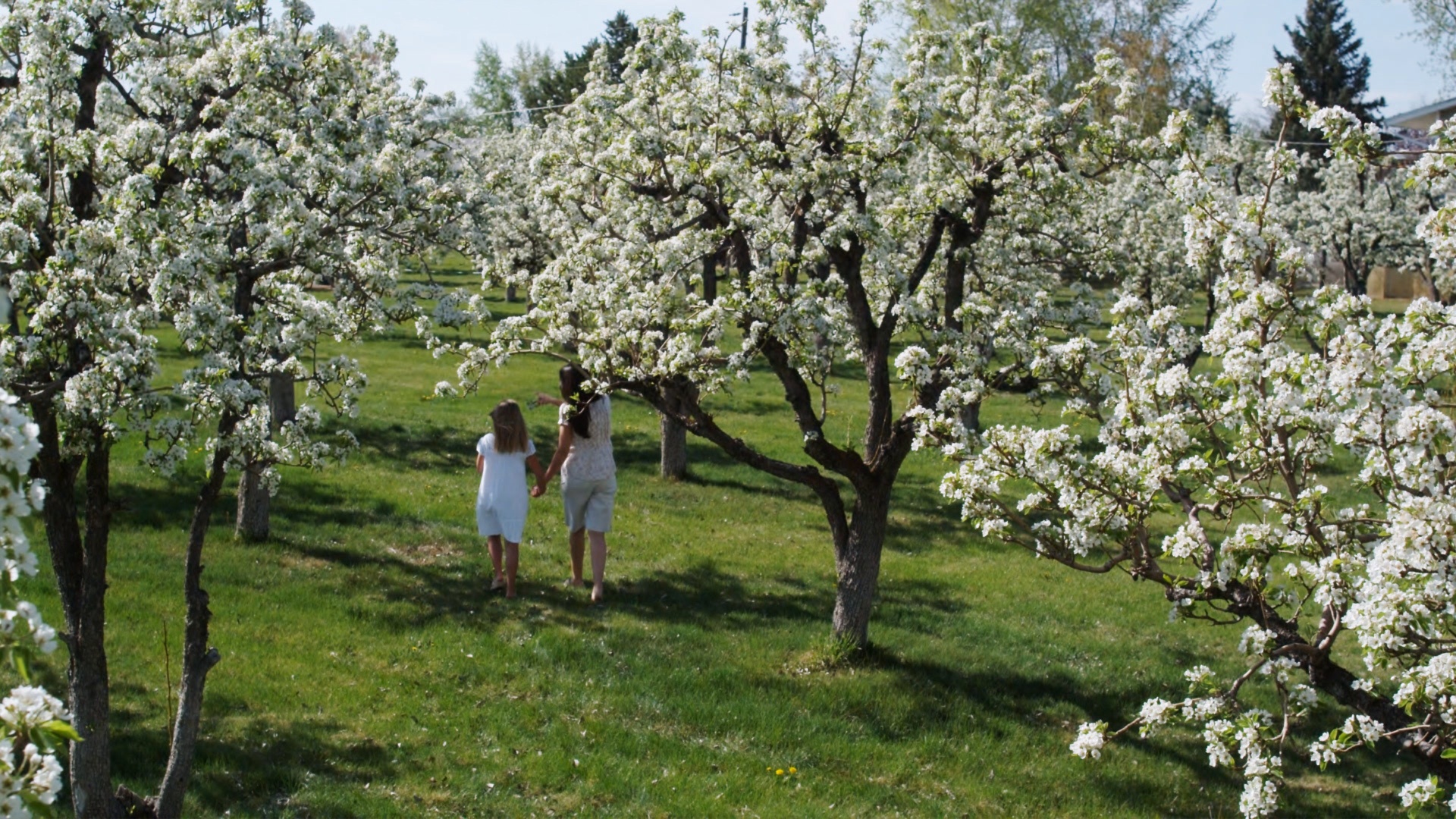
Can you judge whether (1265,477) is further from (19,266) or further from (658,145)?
(19,266)

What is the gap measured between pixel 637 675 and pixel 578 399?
2.08 meters

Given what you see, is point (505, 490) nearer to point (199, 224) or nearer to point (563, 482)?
point (563, 482)

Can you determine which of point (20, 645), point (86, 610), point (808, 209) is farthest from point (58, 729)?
point (808, 209)

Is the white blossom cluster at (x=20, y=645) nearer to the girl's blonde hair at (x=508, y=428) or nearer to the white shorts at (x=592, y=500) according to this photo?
the white shorts at (x=592, y=500)

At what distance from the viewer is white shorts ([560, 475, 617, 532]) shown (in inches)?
420

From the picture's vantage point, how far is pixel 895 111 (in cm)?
929

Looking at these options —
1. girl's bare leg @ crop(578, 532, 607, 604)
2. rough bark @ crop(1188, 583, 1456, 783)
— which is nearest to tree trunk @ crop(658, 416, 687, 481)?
girl's bare leg @ crop(578, 532, 607, 604)

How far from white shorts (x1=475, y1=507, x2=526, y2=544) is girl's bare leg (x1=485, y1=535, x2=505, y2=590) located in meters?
0.06

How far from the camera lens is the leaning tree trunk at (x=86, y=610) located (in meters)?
5.90

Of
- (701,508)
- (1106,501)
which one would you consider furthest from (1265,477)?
(701,508)

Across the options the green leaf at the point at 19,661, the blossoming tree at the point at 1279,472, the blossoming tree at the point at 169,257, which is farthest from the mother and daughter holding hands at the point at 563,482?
the green leaf at the point at 19,661

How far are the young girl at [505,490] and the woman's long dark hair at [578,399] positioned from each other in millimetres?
650

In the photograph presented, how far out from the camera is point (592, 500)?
35.2 ft

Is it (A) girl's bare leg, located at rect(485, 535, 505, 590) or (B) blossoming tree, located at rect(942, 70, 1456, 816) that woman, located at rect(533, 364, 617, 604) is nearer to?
(A) girl's bare leg, located at rect(485, 535, 505, 590)
